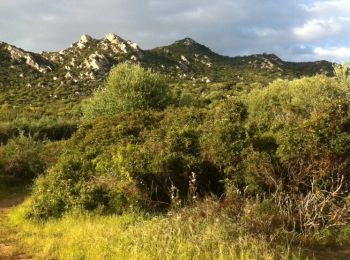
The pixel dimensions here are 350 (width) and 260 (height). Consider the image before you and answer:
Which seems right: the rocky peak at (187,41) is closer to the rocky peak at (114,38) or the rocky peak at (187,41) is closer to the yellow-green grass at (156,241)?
the rocky peak at (114,38)

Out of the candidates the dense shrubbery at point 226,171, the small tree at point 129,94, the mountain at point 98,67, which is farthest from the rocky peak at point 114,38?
the dense shrubbery at point 226,171

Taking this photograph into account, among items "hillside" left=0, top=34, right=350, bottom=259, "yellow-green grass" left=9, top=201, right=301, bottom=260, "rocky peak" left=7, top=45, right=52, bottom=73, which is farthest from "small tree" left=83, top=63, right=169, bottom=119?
"rocky peak" left=7, top=45, right=52, bottom=73

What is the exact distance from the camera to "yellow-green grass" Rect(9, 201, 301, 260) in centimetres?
872

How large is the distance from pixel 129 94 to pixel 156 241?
24.5 m

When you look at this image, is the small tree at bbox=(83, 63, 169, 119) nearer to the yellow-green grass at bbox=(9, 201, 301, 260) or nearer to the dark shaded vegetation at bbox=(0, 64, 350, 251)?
the dark shaded vegetation at bbox=(0, 64, 350, 251)

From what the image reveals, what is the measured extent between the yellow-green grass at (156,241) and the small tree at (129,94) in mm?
20708

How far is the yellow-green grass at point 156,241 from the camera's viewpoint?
28.6ft

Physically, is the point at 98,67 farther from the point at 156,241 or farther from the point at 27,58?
the point at 156,241

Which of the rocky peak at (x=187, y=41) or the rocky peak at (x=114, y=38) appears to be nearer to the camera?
the rocky peak at (x=114, y=38)

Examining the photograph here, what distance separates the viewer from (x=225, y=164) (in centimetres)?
1545

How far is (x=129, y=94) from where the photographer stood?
3309cm

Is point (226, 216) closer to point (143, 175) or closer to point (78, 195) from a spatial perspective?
point (143, 175)

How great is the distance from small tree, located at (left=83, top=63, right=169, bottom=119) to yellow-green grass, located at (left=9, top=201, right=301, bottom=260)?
67.9 ft

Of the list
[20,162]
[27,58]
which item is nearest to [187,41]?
[27,58]
